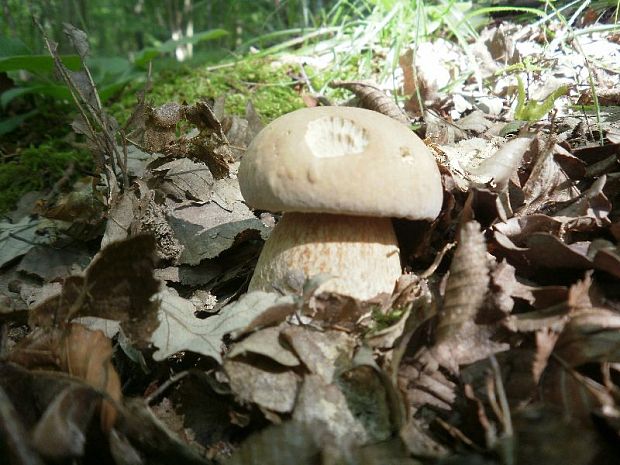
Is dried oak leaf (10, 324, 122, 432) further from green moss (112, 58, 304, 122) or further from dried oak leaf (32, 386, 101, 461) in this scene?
green moss (112, 58, 304, 122)

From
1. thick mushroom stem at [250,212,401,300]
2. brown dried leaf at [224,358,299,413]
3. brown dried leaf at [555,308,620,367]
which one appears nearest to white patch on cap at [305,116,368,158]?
thick mushroom stem at [250,212,401,300]

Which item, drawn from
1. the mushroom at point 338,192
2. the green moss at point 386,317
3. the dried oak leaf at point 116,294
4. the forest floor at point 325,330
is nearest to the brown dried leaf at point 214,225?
the forest floor at point 325,330

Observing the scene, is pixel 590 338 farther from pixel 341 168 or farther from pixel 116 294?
pixel 116 294

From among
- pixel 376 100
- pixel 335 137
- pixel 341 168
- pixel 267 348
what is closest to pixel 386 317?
pixel 267 348

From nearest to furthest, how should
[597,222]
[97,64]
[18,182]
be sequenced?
[597,222]
[18,182]
[97,64]

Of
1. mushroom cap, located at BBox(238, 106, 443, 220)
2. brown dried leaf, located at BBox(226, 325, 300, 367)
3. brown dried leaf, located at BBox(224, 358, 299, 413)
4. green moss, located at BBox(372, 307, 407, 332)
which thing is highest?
mushroom cap, located at BBox(238, 106, 443, 220)

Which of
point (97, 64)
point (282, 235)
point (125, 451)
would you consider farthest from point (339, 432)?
point (97, 64)

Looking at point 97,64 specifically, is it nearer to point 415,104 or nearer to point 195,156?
point 195,156
